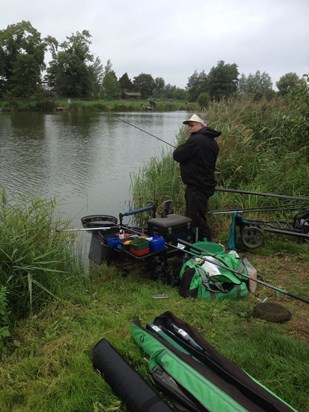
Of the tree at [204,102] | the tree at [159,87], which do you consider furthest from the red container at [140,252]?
the tree at [159,87]

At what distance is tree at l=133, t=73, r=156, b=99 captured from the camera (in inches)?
4146

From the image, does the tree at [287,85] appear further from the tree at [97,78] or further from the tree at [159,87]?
the tree at [159,87]

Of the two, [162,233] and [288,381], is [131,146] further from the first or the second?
[288,381]

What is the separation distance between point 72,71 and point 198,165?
6309cm

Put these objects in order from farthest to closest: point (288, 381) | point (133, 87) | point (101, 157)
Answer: point (133, 87) → point (101, 157) → point (288, 381)

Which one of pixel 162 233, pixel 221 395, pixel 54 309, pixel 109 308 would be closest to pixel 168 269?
pixel 162 233

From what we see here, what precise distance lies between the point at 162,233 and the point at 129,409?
2225 mm

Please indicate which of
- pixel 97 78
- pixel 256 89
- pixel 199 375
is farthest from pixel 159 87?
pixel 199 375

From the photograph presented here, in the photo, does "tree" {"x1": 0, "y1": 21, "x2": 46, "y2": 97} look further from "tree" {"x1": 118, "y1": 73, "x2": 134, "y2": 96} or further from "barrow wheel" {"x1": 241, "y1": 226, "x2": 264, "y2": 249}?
"barrow wheel" {"x1": 241, "y1": 226, "x2": 264, "y2": 249}

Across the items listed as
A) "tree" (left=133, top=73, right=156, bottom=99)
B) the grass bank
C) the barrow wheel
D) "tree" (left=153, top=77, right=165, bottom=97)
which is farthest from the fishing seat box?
"tree" (left=133, top=73, right=156, bottom=99)

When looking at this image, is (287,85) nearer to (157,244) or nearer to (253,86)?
(157,244)

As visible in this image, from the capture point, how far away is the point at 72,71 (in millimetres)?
62031

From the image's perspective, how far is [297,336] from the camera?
8.77 ft

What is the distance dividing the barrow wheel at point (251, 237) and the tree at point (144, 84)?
103940 mm
